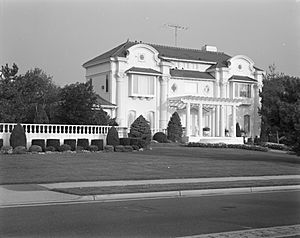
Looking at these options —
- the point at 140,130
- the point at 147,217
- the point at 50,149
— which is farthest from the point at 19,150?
the point at 147,217

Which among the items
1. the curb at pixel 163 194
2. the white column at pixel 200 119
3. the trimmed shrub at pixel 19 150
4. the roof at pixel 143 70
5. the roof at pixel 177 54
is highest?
the roof at pixel 177 54

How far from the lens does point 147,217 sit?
10422mm

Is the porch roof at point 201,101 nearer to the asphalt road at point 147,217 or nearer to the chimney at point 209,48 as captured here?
the chimney at point 209,48

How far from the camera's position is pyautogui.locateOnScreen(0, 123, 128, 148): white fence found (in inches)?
1223

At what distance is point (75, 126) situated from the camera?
113ft

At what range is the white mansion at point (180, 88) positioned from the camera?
1848 inches

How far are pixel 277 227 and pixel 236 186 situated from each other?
319 inches

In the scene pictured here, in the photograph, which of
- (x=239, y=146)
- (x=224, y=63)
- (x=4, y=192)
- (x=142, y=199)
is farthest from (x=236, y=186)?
(x=224, y=63)

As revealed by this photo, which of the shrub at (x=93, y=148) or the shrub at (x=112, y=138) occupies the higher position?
the shrub at (x=112, y=138)

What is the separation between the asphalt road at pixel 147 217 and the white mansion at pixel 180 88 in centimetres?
3302

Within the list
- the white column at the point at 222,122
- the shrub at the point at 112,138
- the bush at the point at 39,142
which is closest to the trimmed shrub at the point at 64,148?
the bush at the point at 39,142

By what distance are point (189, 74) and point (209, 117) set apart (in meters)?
4.97

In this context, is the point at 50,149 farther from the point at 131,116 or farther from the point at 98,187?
the point at 131,116

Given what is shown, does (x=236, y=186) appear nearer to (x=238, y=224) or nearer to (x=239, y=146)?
(x=238, y=224)
